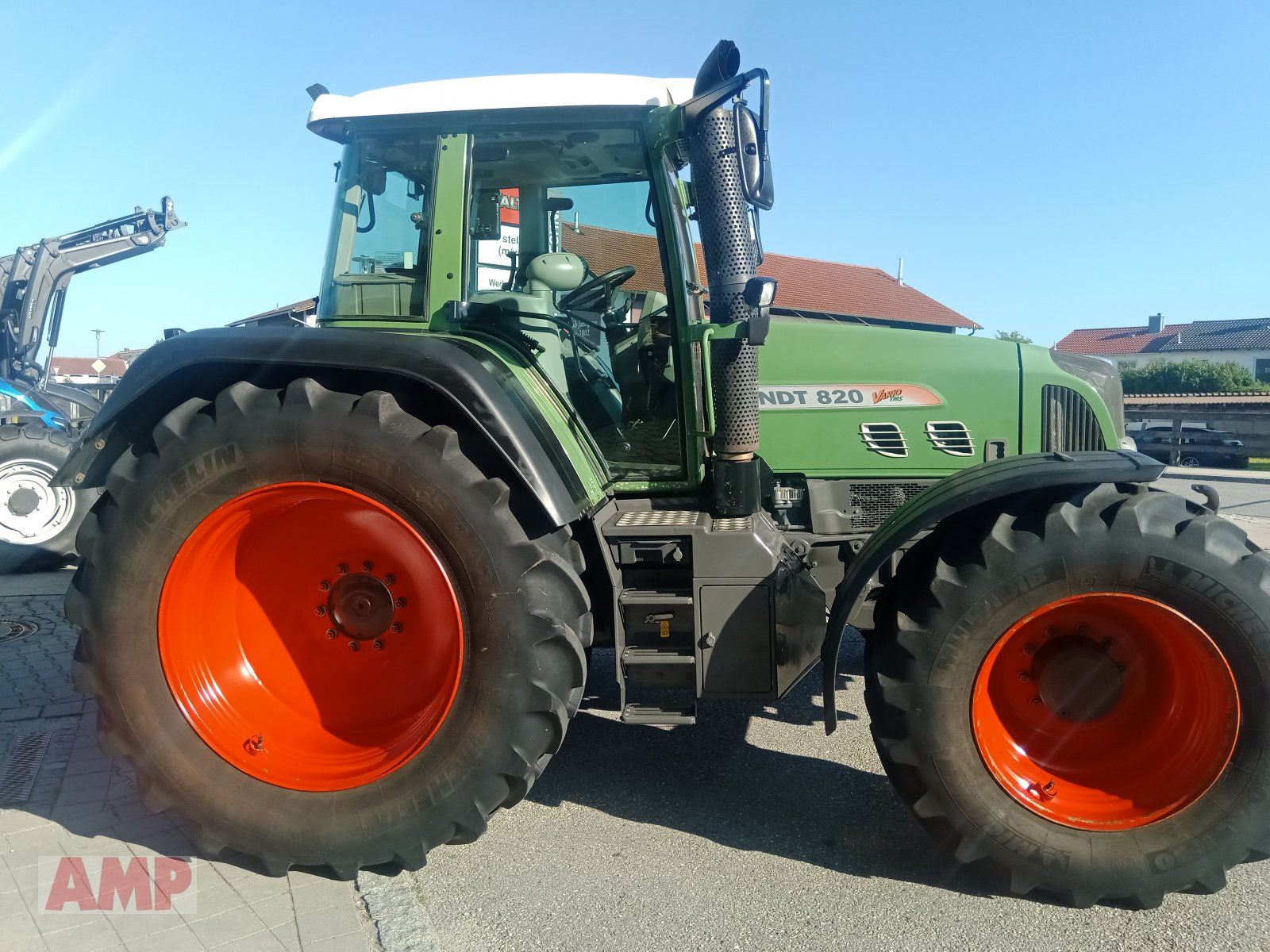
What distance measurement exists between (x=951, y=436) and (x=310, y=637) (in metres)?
2.66

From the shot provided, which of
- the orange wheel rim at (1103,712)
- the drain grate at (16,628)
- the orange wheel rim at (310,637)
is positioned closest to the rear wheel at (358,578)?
the orange wheel rim at (310,637)

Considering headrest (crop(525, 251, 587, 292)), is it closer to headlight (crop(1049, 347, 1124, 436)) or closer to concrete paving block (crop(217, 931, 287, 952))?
headlight (crop(1049, 347, 1124, 436))

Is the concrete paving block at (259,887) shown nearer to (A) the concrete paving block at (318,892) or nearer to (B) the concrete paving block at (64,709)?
(A) the concrete paving block at (318,892)

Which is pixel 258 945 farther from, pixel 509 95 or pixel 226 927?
pixel 509 95

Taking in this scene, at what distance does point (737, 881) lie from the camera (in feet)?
8.90

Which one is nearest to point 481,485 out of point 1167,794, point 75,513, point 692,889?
point 692,889

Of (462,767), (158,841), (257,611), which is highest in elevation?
(257,611)

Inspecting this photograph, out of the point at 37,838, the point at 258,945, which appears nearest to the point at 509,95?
the point at 258,945

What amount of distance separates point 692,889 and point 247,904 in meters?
1.35

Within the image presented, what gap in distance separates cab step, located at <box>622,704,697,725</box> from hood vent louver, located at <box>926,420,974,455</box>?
5.10 feet

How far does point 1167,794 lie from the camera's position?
2.65 metres

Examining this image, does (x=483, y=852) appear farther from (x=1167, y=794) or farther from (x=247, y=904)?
(x=1167, y=794)

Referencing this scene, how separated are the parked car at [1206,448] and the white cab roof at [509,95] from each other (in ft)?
62.4

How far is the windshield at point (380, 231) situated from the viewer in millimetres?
3164
